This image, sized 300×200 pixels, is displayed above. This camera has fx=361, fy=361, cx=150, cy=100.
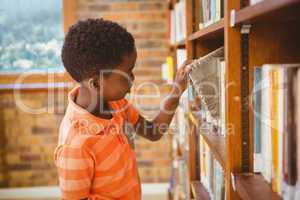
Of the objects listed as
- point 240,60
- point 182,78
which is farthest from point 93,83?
point 240,60

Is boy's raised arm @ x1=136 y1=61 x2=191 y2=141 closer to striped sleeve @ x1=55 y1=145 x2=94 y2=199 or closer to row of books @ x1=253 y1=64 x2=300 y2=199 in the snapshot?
striped sleeve @ x1=55 y1=145 x2=94 y2=199

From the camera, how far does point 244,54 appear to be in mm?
879

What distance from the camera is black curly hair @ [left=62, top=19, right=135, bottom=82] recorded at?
1.17 metres

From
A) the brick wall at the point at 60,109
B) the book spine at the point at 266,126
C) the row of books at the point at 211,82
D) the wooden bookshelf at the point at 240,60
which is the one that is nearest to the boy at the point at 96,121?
the row of books at the point at 211,82

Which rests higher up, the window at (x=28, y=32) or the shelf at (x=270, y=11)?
the window at (x=28, y=32)

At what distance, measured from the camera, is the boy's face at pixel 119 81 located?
1209 mm

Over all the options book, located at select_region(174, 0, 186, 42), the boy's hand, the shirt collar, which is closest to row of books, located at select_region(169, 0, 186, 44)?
book, located at select_region(174, 0, 186, 42)

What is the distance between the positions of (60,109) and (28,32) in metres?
0.73

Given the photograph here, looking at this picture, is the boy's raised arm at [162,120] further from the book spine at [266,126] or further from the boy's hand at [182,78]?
the book spine at [266,126]

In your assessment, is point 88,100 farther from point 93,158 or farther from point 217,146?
point 217,146

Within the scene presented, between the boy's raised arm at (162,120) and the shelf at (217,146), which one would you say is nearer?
the shelf at (217,146)

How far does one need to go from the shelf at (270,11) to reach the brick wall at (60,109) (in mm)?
2371

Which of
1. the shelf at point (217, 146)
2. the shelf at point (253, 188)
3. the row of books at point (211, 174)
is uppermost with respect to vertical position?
the shelf at point (217, 146)

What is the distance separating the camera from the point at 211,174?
58.1 inches
